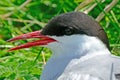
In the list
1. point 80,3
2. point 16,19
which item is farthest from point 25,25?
point 80,3

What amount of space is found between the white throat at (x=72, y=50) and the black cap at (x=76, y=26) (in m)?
0.03

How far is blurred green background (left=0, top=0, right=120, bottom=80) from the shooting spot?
4504mm

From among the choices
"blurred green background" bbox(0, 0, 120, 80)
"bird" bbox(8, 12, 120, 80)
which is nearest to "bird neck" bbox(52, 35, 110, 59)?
"bird" bbox(8, 12, 120, 80)

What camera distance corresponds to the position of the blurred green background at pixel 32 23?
4.50 metres

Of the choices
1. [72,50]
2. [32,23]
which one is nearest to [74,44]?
[72,50]

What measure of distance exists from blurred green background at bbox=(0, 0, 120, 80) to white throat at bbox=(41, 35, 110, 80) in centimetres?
29

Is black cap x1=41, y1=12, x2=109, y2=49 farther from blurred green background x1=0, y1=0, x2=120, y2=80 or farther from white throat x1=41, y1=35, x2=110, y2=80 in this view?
blurred green background x1=0, y1=0, x2=120, y2=80

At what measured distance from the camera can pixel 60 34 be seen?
4.09 meters

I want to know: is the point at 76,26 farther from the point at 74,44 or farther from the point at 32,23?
the point at 32,23

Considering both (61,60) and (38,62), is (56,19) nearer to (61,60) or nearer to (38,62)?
(61,60)

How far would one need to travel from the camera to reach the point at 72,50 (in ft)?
13.5

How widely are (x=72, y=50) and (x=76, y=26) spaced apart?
6.2 inches

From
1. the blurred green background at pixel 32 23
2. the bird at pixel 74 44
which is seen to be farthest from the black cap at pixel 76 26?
the blurred green background at pixel 32 23

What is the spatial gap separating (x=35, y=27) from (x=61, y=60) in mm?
1595
